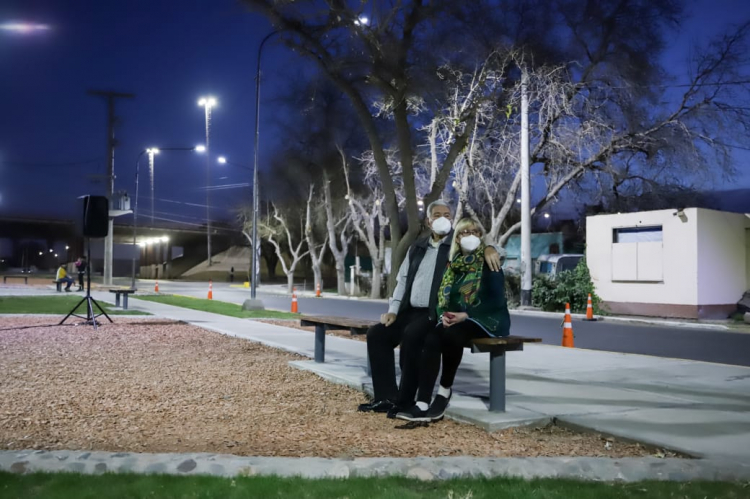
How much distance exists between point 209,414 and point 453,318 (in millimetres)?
2325

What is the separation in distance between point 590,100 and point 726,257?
704 centimetres

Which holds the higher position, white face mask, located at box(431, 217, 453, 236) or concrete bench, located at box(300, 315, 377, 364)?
white face mask, located at box(431, 217, 453, 236)

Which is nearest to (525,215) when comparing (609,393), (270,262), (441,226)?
(609,393)

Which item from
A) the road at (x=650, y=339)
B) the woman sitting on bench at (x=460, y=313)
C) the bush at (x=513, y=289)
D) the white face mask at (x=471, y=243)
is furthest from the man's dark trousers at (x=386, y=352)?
the bush at (x=513, y=289)

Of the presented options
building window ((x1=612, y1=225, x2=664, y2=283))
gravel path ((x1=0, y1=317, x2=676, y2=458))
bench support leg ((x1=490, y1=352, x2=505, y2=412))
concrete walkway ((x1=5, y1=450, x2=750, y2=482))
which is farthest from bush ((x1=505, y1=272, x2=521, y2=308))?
concrete walkway ((x1=5, y1=450, x2=750, y2=482))

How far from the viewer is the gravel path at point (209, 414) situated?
468cm

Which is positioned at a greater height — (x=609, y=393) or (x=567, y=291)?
(x=567, y=291)

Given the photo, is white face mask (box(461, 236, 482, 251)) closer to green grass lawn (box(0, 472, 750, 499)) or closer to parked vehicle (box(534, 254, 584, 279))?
green grass lawn (box(0, 472, 750, 499))

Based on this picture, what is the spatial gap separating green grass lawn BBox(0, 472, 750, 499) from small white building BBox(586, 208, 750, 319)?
17137mm

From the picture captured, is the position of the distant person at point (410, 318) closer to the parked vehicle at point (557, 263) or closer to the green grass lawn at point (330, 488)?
the green grass lawn at point (330, 488)

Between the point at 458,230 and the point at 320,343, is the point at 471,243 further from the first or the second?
the point at 320,343

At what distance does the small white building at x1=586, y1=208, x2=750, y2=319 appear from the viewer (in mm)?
19297

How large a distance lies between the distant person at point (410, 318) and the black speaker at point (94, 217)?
899 cm

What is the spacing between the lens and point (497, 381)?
559 centimetres
